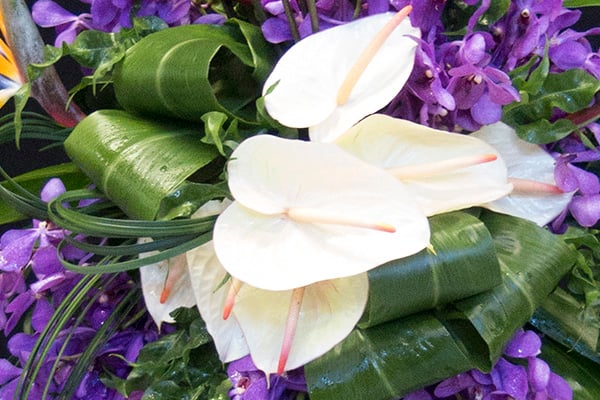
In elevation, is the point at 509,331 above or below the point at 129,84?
below

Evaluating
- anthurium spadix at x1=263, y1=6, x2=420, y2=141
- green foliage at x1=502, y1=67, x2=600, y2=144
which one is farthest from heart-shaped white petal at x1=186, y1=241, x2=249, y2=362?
green foliage at x1=502, y1=67, x2=600, y2=144

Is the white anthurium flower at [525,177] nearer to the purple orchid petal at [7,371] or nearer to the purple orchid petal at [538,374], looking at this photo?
the purple orchid petal at [538,374]

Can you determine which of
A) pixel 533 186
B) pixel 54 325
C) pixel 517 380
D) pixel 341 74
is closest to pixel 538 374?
pixel 517 380

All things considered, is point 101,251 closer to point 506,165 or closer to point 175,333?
point 175,333

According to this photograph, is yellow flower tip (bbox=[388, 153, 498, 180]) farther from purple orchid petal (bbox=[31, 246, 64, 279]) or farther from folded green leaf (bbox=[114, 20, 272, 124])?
purple orchid petal (bbox=[31, 246, 64, 279])

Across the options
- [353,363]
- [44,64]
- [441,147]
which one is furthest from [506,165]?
[44,64]

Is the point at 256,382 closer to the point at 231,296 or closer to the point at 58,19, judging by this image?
the point at 231,296

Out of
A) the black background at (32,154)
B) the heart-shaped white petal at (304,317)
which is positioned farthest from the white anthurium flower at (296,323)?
the black background at (32,154)
